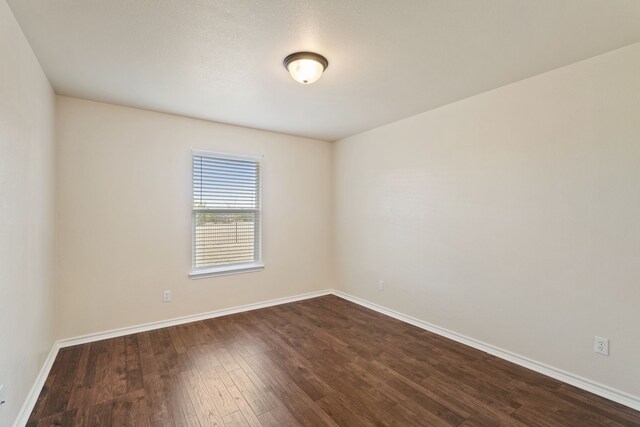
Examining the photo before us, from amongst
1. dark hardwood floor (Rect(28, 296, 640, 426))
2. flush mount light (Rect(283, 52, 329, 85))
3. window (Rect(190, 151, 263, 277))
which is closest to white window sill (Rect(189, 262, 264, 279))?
window (Rect(190, 151, 263, 277))

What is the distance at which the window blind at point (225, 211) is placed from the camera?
12.1 ft

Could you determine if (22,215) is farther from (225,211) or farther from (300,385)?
(300,385)

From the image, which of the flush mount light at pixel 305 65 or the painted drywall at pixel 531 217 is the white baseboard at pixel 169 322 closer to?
the painted drywall at pixel 531 217

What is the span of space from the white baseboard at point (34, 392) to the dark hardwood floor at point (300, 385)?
0.04 metres

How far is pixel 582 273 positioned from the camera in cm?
227

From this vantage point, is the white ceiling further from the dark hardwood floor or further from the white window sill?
the dark hardwood floor

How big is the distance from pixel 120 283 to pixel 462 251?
361 centimetres

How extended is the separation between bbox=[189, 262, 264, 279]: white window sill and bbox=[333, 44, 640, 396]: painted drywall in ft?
5.88

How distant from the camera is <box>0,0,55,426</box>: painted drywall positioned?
5.32 feet

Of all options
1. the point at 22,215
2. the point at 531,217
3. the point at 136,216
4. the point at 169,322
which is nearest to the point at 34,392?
the point at 22,215

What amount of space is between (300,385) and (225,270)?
1.97 metres

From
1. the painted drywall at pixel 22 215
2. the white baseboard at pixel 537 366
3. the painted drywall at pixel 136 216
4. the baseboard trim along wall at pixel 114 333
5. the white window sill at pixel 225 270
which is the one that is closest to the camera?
the painted drywall at pixel 22 215

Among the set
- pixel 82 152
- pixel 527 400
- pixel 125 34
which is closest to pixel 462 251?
pixel 527 400

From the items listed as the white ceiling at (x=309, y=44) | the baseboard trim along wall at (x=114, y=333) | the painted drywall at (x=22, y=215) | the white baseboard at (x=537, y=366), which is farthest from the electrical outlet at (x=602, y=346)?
the painted drywall at (x=22, y=215)
